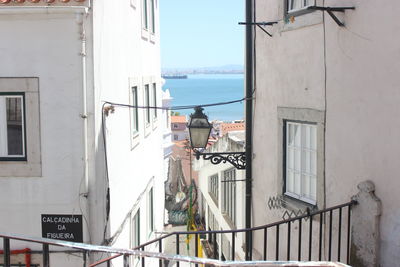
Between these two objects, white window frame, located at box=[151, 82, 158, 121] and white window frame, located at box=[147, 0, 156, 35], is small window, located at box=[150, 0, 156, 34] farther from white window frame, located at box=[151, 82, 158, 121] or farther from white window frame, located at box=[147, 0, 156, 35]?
white window frame, located at box=[151, 82, 158, 121]

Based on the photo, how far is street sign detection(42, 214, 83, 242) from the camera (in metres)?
9.36

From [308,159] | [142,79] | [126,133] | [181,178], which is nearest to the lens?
[308,159]

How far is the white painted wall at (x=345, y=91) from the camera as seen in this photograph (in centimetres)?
553

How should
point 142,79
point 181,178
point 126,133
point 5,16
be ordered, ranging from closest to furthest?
point 5,16 < point 126,133 < point 142,79 < point 181,178

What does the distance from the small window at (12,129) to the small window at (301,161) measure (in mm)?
4664

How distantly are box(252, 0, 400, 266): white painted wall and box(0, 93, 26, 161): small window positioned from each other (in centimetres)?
425

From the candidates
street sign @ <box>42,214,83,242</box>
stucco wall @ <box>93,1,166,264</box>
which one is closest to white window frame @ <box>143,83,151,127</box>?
stucco wall @ <box>93,1,166,264</box>

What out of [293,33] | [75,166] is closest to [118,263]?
[75,166]

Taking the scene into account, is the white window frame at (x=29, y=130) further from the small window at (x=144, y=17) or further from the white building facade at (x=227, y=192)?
the small window at (x=144, y=17)

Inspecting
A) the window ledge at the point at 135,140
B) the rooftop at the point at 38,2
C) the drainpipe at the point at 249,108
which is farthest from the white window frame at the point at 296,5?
the window ledge at the point at 135,140

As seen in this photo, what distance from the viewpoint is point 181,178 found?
40.1 meters

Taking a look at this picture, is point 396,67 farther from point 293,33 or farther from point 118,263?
point 118,263

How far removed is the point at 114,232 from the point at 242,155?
119 inches

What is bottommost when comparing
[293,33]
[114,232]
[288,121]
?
[114,232]
